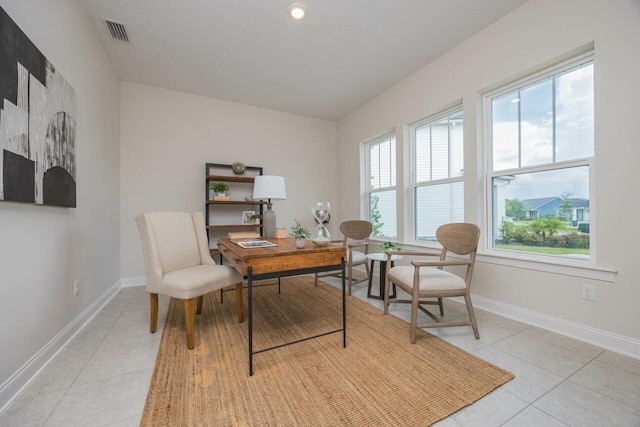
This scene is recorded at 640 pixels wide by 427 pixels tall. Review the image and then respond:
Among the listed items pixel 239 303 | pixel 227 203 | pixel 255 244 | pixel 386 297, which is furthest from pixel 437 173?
pixel 227 203

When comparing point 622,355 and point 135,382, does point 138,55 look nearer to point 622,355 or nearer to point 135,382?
point 135,382

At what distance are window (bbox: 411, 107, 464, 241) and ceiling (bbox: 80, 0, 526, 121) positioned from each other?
78cm

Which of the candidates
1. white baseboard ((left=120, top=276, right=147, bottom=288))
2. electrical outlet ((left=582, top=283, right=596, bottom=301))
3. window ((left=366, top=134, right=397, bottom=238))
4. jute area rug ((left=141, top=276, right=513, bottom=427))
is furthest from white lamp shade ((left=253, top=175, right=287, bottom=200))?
electrical outlet ((left=582, top=283, right=596, bottom=301))

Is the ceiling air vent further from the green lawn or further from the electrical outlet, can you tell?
the electrical outlet

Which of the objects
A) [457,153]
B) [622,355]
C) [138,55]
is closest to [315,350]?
[622,355]

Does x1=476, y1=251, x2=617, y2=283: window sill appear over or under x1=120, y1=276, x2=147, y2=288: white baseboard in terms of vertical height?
over

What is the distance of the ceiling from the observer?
220 cm

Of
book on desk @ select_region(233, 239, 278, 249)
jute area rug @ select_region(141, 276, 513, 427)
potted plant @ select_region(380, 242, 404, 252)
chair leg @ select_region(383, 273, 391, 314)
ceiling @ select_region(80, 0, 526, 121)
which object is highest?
ceiling @ select_region(80, 0, 526, 121)

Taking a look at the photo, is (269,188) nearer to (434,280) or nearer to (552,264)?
(434,280)

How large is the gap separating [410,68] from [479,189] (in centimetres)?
173

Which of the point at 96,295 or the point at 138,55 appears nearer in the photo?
the point at 96,295

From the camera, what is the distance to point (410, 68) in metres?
3.12

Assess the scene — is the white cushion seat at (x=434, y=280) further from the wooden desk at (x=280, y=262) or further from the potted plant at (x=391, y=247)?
the wooden desk at (x=280, y=262)

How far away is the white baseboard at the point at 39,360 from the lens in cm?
127
